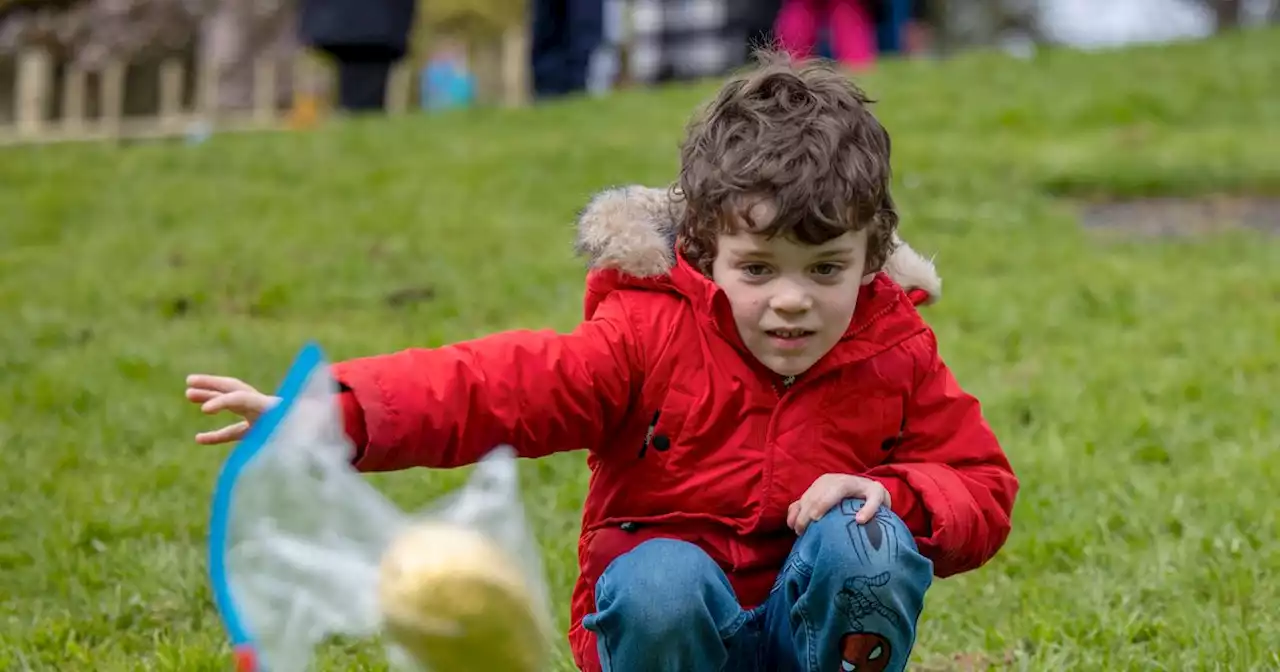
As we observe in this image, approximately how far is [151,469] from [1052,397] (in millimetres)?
2794

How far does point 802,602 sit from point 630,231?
0.66m

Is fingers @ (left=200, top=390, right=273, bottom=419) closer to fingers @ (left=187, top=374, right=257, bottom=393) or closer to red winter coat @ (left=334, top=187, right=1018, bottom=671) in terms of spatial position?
fingers @ (left=187, top=374, right=257, bottom=393)

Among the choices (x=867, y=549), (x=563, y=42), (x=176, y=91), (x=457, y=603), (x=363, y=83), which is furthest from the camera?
(x=176, y=91)

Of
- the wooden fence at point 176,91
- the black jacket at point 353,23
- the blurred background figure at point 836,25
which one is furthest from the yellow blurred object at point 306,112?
the blurred background figure at point 836,25

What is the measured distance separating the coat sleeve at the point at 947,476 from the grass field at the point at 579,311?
0.67m

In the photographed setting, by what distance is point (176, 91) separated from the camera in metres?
17.1

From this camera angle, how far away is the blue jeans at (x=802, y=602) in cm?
232

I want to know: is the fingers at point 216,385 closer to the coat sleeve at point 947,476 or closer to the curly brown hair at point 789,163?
the curly brown hair at point 789,163

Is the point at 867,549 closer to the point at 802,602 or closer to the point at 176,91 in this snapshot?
the point at 802,602

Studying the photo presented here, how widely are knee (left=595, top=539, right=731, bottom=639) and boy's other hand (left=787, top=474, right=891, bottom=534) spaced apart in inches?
6.2

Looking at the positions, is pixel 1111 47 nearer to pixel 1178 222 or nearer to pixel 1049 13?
pixel 1178 222

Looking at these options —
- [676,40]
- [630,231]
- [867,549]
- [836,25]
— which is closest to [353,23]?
[836,25]

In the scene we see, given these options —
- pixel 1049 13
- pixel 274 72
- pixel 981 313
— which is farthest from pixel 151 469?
pixel 1049 13

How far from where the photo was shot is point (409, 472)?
179 inches
